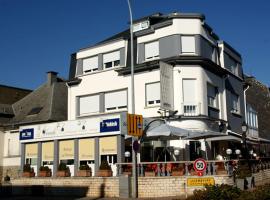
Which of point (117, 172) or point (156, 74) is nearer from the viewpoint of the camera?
point (117, 172)

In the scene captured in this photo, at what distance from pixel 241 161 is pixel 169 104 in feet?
19.1

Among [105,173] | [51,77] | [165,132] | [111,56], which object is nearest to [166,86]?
[165,132]

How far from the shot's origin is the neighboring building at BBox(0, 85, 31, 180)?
33.8m

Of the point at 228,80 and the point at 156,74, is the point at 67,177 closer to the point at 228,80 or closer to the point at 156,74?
the point at 156,74

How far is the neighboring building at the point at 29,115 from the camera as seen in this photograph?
104 ft

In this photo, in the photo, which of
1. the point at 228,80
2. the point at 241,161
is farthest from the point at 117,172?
the point at 228,80

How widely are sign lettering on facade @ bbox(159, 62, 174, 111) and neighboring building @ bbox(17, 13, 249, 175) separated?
12cm

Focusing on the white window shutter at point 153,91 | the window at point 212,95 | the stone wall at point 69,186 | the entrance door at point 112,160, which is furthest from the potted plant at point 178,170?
the window at point 212,95

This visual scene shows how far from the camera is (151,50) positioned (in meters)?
27.3

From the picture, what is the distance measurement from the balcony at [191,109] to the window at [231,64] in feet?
21.6

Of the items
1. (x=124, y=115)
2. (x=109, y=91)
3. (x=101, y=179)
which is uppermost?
(x=109, y=91)

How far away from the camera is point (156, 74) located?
26109 millimetres

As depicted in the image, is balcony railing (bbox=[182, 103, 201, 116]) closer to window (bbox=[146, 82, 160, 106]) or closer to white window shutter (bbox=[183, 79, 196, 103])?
white window shutter (bbox=[183, 79, 196, 103])

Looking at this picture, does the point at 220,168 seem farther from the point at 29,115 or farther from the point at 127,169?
the point at 29,115
